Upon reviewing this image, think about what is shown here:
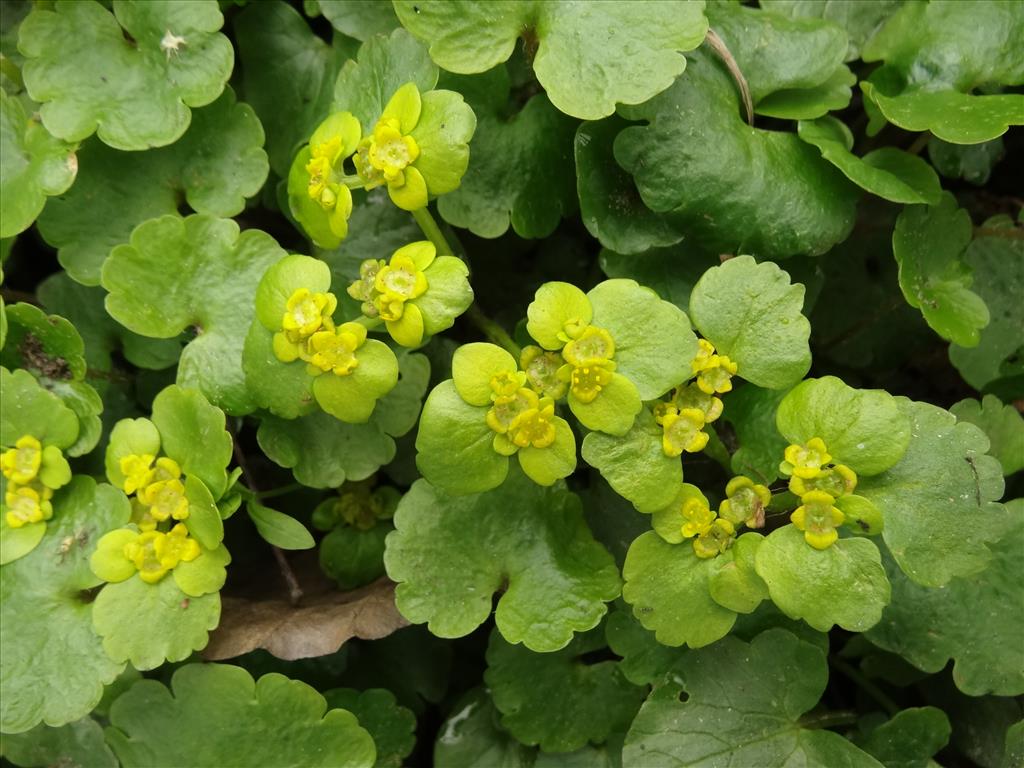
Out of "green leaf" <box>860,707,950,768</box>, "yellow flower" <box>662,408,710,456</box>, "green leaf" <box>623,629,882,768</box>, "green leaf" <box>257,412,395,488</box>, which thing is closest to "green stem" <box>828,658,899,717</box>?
"green leaf" <box>860,707,950,768</box>

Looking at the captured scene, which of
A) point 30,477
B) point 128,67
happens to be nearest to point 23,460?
point 30,477

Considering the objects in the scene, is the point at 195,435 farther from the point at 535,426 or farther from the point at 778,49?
the point at 778,49

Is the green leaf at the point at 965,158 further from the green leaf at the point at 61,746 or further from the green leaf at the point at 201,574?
the green leaf at the point at 61,746

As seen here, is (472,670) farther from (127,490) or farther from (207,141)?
(207,141)

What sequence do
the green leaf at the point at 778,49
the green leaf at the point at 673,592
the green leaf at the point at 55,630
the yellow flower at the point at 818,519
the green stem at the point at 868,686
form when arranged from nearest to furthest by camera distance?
the yellow flower at the point at 818,519, the green leaf at the point at 673,592, the green leaf at the point at 55,630, the green leaf at the point at 778,49, the green stem at the point at 868,686

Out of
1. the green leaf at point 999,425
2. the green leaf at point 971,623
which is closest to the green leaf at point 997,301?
the green leaf at point 999,425

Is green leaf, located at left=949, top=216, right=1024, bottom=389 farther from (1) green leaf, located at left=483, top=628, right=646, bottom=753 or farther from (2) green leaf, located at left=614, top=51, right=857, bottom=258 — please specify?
(1) green leaf, located at left=483, top=628, right=646, bottom=753
